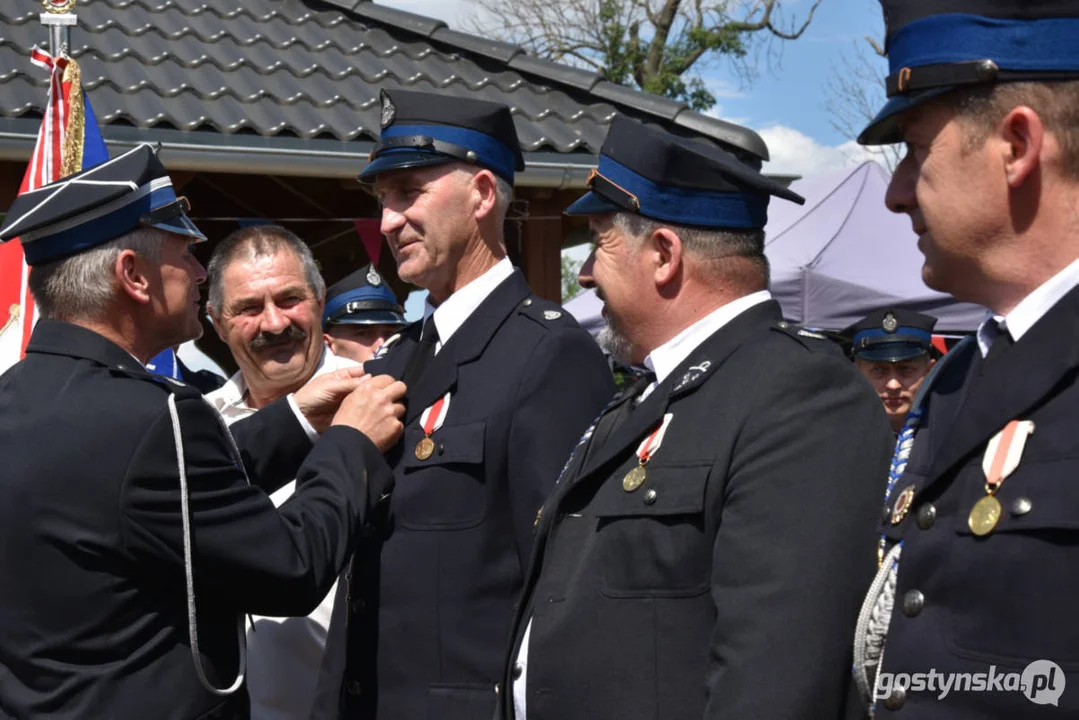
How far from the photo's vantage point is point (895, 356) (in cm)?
605

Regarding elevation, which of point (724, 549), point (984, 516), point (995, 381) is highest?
point (995, 381)

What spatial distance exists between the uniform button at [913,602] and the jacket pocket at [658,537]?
41 cm

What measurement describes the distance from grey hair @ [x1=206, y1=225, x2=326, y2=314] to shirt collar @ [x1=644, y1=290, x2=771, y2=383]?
1.95m

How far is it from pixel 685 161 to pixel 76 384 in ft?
4.34

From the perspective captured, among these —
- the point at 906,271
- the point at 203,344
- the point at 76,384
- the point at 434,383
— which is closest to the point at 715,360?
the point at 434,383

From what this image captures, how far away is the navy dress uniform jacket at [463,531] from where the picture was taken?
2588mm

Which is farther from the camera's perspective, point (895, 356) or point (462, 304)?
point (895, 356)

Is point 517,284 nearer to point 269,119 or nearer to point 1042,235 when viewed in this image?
A: point 1042,235

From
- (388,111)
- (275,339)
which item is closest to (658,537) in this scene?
(388,111)

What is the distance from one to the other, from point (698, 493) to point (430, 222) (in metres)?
1.26

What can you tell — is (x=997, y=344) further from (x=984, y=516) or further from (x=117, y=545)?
(x=117, y=545)

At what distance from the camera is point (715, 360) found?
2109 mm

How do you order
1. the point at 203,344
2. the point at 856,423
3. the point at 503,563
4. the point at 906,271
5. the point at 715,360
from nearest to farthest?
1. the point at 856,423
2. the point at 715,360
3. the point at 503,563
4. the point at 203,344
5. the point at 906,271

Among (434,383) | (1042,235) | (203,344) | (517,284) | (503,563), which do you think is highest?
(1042,235)
